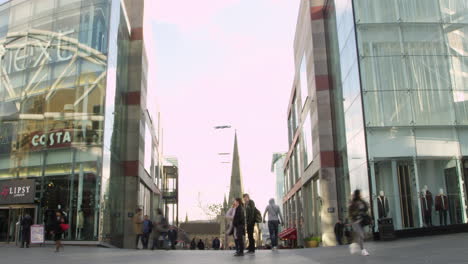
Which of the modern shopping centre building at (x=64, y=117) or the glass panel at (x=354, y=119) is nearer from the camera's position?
the glass panel at (x=354, y=119)

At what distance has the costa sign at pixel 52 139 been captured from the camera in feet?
86.5

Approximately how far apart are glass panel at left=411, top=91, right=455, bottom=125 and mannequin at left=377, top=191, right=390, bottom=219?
12.4 ft

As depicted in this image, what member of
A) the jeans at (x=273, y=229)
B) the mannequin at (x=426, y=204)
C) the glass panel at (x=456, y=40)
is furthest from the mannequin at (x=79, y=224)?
the glass panel at (x=456, y=40)

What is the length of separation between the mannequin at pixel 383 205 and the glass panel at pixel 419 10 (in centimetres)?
858

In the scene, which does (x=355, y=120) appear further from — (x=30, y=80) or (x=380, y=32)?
(x=30, y=80)

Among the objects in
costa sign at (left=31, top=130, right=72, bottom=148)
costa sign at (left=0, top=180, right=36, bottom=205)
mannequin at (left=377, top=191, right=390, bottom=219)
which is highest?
costa sign at (left=31, top=130, right=72, bottom=148)

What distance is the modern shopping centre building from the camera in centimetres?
2586

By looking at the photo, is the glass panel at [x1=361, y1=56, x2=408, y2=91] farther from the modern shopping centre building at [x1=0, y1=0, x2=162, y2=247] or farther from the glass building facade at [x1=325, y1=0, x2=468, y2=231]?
the modern shopping centre building at [x1=0, y1=0, x2=162, y2=247]

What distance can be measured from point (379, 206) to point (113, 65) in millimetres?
17531

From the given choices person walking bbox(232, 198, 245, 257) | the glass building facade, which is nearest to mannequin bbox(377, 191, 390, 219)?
the glass building facade

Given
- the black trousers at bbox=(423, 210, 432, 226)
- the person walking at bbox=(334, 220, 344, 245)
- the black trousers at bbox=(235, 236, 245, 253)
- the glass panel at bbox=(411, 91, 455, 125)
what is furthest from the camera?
the person walking at bbox=(334, 220, 344, 245)

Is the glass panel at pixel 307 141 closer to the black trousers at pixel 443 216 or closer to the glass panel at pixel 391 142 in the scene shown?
the glass panel at pixel 391 142

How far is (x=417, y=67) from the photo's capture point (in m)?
23.2

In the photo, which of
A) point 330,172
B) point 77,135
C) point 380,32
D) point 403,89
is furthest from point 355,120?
point 77,135
